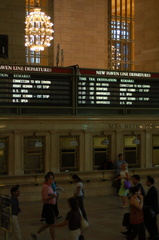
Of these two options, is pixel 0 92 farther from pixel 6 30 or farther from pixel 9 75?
pixel 6 30

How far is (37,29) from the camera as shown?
2606 centimetres

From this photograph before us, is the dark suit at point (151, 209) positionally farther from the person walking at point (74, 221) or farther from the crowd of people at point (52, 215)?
the person walking at point (74, 221)

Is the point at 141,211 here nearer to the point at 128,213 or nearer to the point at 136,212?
the point at 136,212

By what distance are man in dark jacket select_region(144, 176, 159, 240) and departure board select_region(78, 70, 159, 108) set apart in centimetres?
702

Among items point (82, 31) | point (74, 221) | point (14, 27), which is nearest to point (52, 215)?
point (74, 221)

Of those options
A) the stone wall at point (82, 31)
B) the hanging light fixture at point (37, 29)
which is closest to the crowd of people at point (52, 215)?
the hanging light fixture at point (37, 29)

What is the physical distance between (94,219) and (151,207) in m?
2.89

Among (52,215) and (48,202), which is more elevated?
(48,202)

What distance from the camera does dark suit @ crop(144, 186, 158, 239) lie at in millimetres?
10891

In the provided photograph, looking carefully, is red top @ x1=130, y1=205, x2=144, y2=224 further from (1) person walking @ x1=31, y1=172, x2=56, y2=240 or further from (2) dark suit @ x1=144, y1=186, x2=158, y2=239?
(1) person walking @ x1=31, y1=172, x2=56, y2=240

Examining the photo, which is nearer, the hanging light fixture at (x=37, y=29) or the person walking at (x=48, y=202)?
the person walking at (x=48, y=202)

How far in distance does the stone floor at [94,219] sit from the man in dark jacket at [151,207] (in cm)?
78

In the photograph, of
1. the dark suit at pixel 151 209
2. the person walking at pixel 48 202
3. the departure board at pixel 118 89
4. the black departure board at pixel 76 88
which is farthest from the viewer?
the departure board at pixel 118 89

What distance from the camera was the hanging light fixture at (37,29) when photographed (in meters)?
25.5
